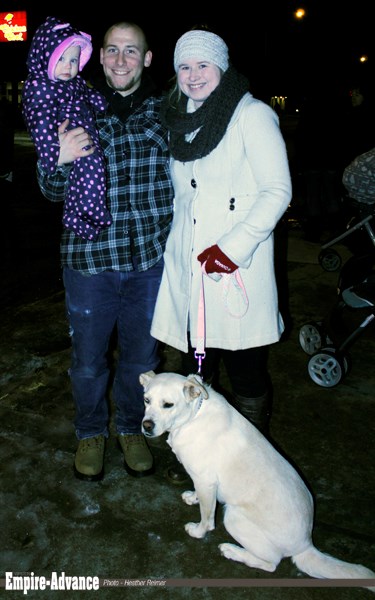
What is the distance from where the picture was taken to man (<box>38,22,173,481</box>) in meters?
2.52

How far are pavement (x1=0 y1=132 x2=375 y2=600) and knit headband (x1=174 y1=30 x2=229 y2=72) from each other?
2.42m

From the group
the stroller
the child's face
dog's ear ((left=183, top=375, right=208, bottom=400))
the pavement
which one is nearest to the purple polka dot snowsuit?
the child's face

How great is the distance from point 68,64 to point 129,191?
0.69 metres

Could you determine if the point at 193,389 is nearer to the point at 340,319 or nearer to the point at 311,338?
the point at 311,338

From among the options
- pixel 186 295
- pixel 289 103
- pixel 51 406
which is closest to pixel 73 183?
pixel 186 295

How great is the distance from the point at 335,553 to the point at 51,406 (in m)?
2.24

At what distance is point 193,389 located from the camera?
2.38m

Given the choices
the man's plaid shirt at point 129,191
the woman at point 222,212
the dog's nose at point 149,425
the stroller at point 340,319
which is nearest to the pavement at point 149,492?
the stroller at point 340,319

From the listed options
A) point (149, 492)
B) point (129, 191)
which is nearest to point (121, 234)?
point (129, 191)

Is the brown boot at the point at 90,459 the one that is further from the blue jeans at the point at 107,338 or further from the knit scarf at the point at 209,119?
the knit scarf at the point at 209,119

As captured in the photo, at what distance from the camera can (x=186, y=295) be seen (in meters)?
2.59

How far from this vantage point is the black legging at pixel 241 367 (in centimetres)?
265

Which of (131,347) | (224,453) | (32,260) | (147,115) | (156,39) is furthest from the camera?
(156,39)

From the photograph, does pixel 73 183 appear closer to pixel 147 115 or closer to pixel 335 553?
pixel 147 115
